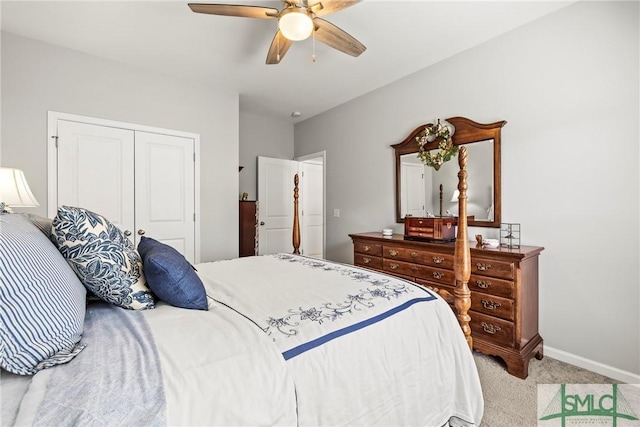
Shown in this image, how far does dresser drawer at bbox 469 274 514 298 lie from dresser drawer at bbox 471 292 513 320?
0.12 feet

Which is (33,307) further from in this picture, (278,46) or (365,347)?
(278,46)

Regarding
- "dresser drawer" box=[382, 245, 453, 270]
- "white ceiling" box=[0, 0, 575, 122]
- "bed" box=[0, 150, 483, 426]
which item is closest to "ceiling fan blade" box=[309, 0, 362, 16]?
"white ceiling" box=[0, 0, 575, 122]

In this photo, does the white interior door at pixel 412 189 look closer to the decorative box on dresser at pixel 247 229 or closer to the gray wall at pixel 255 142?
the decorative box on dresser at pixel 247 229

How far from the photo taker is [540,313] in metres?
2.41

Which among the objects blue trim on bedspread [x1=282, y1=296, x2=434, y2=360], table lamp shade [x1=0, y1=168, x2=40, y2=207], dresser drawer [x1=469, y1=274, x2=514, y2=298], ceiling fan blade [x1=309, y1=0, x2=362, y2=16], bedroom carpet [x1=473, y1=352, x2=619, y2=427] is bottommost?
bedroom carpet [x1=473, y1=352, x2=619, y2=427]

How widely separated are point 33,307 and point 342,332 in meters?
0.90

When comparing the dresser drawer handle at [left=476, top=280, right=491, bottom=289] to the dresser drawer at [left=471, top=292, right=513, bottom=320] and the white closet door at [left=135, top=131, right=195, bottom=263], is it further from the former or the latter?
the white closet door at [left=135, top=131, right=195, bottom=263]

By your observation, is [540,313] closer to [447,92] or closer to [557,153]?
[557,153]

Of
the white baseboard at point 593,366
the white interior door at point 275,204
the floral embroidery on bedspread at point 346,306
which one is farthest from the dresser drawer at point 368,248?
the white interior door at point 275,204

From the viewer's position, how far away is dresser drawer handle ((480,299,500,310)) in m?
2.21

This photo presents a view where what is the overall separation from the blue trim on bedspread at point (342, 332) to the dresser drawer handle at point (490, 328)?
1.28 m

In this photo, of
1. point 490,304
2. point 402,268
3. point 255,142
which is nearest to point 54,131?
point 255,142

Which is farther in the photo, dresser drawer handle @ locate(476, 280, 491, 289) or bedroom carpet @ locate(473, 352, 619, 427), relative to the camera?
dresser drawer handle @ locate(476, 280, 491, 289)

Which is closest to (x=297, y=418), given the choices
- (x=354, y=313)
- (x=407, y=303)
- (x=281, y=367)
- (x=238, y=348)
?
(x=281, y=367)
